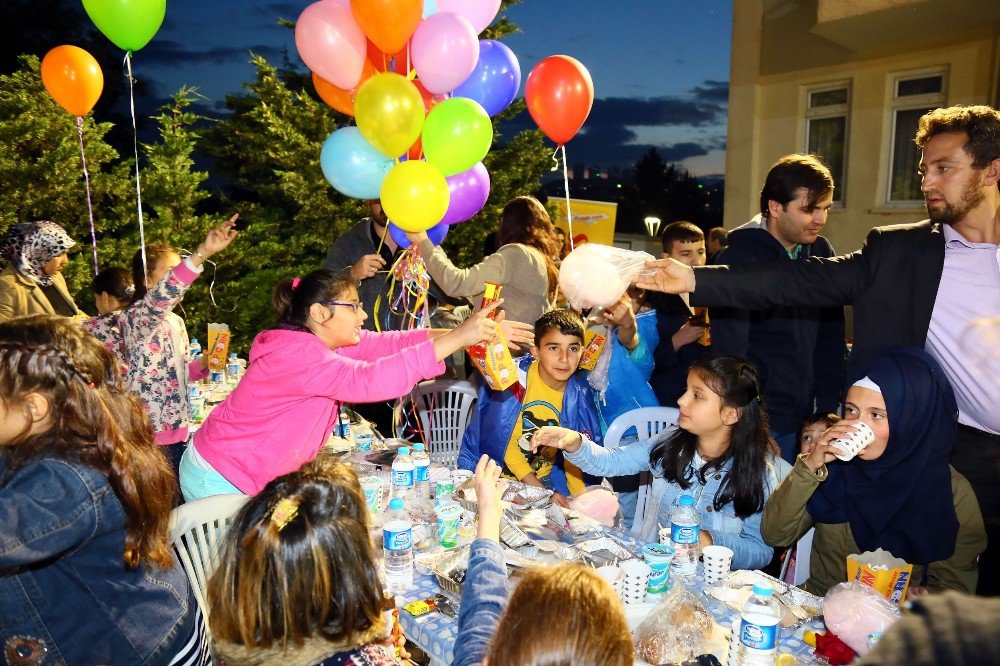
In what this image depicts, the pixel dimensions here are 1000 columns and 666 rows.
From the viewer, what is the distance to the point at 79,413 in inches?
65.9

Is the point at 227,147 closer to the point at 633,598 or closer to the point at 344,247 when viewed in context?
the point at 344,247

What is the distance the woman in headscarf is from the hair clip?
4.36 metres

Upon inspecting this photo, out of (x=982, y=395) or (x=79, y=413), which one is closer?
(x=79, y=413)

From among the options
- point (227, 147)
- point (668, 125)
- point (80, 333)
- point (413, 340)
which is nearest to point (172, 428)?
point (413, 340)

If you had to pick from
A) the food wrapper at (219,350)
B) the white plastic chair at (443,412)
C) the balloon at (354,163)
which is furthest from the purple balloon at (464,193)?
the food wrapper at (219,350)

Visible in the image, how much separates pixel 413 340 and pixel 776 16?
977cm

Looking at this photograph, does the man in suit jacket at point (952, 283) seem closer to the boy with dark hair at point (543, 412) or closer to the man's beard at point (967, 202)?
the man's beard at point (967, 202)

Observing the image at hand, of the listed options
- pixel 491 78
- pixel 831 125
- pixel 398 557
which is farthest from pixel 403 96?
pixel 831 125

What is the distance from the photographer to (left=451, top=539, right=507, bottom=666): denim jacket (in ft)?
4.35

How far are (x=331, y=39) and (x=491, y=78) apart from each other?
0.99 metres

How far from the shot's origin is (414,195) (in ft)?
10.1

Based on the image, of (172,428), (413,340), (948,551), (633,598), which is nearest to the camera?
(633,598)

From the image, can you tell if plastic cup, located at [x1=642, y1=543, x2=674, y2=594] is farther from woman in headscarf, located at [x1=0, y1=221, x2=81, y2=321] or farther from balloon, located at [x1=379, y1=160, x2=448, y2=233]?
woman in headscarf, located at [x1=0, y1=221, x2=81, y2=321]

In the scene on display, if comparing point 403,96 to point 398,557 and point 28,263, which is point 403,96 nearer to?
point 398,557
